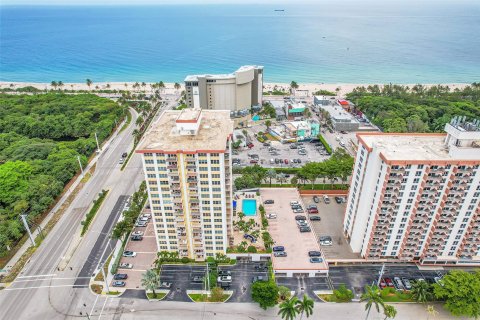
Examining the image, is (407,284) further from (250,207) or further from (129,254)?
(129,254)

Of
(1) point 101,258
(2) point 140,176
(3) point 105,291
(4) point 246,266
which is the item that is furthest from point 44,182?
(4) point 246,266

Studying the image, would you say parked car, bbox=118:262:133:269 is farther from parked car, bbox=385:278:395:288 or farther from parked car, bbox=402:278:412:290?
parked car, bbox=402:278:412:290

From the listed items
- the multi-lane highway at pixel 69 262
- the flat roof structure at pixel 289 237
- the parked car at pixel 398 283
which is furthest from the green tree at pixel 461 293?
the multi-lane highway at pixel 69 262

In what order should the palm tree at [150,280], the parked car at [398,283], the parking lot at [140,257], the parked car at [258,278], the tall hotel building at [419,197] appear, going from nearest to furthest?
the tall hotel building at [419,197], the palm tree at [150,280], the parked car at [398,283], the parked car at [258,278], the parking lot at [140,257]

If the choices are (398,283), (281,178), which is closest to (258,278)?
(398,283)

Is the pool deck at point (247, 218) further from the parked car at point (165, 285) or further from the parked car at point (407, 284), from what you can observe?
the parked car at point (407, 284)

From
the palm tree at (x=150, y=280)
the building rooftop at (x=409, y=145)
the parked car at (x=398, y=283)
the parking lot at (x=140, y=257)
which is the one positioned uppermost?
the building rooftop at (x=409, y=145)

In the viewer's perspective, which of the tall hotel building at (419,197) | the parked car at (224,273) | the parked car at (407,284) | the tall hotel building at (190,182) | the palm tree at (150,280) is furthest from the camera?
the parked car at (224,273)
